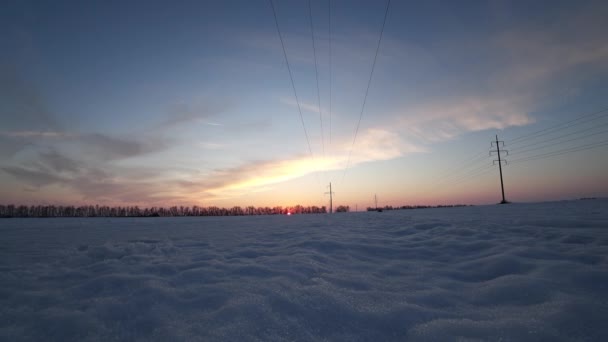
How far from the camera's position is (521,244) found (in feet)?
12.8

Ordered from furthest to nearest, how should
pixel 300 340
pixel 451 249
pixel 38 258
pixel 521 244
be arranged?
pixel 38 258
pixel 451 249
pixel 521 244
pixel 300 340

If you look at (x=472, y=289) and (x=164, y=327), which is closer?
(x=164, y=327)

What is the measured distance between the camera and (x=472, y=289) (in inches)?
96.1

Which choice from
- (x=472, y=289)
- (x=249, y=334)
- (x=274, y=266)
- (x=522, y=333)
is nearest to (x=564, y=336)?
(x=522, y=333)

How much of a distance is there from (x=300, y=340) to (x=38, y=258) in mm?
5599

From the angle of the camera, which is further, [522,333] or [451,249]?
[451,249]

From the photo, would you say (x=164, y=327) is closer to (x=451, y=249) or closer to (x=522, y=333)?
(x=522, y=333)

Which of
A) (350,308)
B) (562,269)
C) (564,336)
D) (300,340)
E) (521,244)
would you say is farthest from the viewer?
(521,244)

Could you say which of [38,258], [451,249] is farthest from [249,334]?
[38,258]

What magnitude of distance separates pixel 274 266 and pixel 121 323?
1811 millimetres

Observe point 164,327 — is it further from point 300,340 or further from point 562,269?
Answer: point 562,269

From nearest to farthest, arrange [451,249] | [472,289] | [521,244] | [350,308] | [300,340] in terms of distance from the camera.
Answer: [300,340], [350,308], [472,289], [521,244], [451,249]

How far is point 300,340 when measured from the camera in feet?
5.45

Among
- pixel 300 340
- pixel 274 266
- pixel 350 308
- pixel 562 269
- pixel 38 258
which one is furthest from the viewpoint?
pixel 38 258
